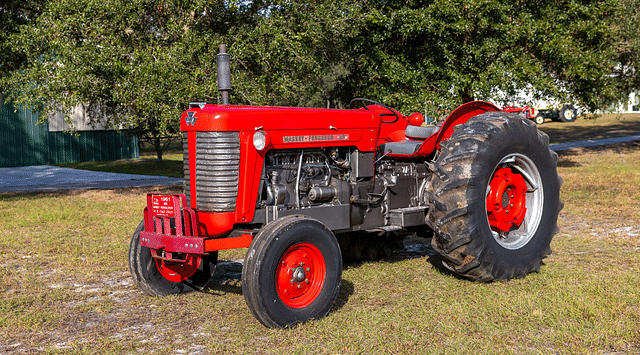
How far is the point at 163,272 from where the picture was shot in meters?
6.03

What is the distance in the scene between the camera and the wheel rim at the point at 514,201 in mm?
6418

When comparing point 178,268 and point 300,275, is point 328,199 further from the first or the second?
point 178,268

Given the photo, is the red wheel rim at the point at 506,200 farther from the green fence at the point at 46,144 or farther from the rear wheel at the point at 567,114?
the rear wheel at the point at 567,114

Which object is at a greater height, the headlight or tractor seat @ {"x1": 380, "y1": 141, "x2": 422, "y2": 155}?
the headlight

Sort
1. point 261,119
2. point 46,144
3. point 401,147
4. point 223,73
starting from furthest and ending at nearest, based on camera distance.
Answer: point 46,144 → point 401,147 → point 223,73 → point 261,119

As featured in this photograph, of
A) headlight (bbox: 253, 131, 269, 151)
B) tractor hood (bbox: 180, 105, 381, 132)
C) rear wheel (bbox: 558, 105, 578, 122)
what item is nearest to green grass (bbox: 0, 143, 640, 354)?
headlight (bbox: 253, 131, 269, 151)

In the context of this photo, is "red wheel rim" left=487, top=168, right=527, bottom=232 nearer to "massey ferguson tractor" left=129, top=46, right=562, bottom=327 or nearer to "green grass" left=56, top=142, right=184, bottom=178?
"massey ferguson tractor" left=129, top=46, right=562, bottom=327

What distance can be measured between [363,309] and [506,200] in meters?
2.07

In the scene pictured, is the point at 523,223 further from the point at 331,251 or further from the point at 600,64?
the point at 600,64

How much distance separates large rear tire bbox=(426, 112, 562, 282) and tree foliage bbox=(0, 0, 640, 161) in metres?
6.55

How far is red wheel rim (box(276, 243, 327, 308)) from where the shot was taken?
16.7 ft

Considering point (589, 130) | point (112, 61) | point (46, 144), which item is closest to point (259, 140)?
point (112, 61)

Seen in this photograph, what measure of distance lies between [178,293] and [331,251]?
172cm

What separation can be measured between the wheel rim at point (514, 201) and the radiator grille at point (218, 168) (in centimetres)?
253
